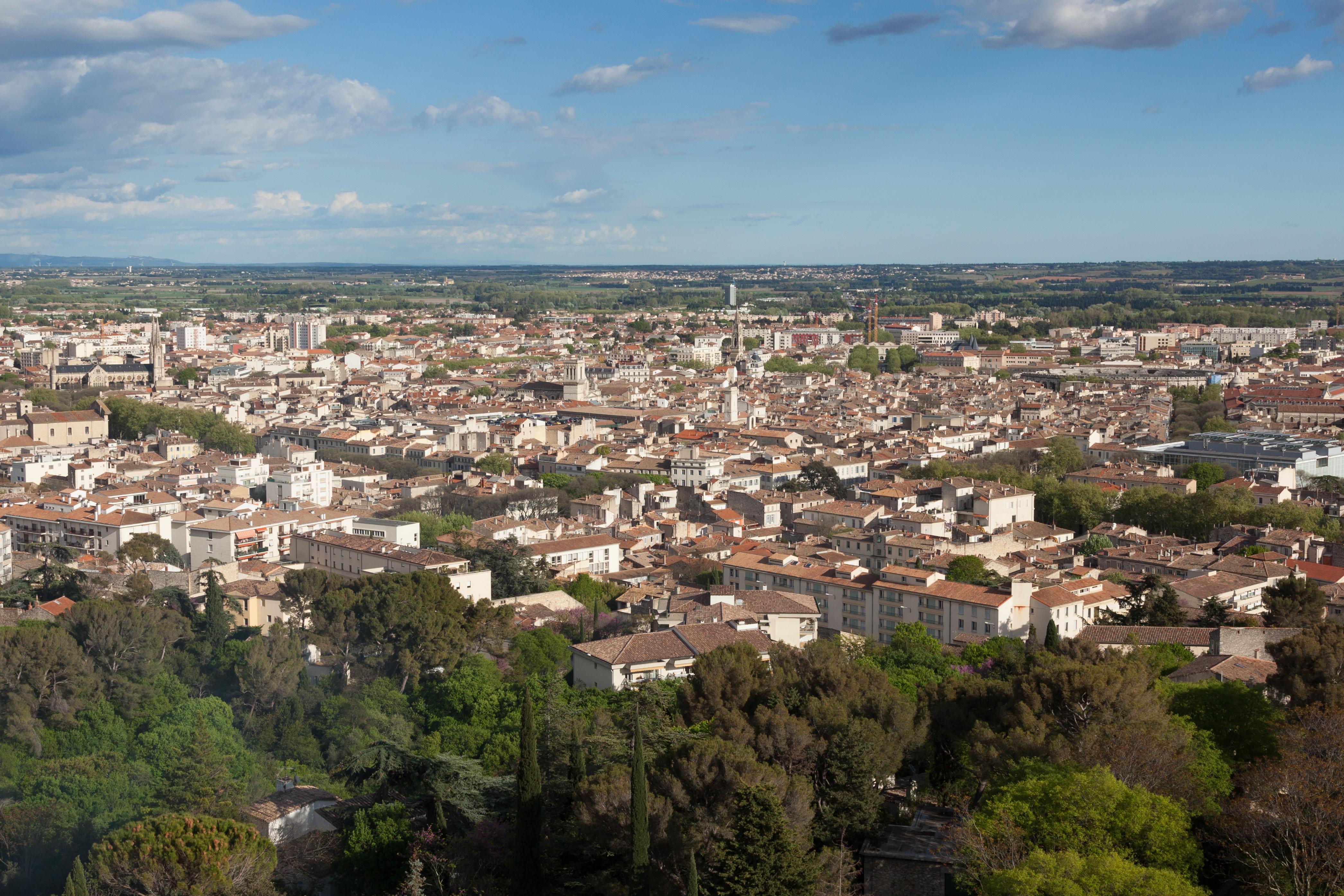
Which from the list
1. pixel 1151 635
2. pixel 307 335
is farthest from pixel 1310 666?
pixel 307 335

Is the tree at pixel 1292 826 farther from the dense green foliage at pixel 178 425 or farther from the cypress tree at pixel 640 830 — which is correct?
the dense green foliage at pixel 178 425

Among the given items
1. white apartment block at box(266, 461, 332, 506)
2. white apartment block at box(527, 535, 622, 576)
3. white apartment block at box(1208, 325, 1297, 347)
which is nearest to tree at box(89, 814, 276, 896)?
white apartment block at box(527, 535, 622, 576)

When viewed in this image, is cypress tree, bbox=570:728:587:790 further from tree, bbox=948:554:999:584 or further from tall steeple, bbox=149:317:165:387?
tall steeple, bbox=149:317:165:387

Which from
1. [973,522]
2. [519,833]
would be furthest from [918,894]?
[973,522]

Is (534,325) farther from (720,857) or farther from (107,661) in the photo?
(720,857)

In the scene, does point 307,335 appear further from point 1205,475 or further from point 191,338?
point 1205,475

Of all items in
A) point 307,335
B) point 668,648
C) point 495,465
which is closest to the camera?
point 668,648

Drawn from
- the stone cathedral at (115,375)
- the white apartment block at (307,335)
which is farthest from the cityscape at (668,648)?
the white apartment block at (307,335)
